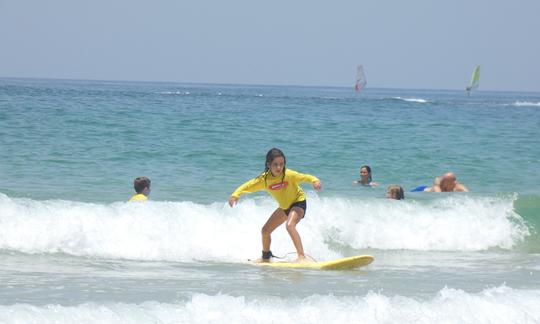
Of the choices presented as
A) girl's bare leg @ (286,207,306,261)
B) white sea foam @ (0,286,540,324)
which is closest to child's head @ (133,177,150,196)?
girl's bare leg @ (286,207,306,261)

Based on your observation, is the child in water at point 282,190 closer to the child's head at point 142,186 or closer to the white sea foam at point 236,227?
the white sea foam at point 236,227

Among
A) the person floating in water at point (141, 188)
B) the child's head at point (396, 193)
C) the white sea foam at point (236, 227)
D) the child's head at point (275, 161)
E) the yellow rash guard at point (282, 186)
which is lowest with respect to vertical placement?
the white sea foam at point (236, 227)

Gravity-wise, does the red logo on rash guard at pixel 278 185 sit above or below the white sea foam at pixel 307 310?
above

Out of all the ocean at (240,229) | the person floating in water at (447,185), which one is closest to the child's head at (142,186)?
the ocean at (240,229)

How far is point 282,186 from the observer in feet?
32.2

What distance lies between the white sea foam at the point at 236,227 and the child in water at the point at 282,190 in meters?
0.98

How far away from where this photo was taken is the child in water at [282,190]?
31.3 ft

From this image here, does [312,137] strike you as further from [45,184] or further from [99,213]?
[99,213]

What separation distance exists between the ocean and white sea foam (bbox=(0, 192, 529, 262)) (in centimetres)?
3

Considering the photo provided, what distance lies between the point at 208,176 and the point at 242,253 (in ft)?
19.1

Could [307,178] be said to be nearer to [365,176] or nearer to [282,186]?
[282,186]

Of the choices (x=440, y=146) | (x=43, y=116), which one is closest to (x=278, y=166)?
(x=440, y=146)

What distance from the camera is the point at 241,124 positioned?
28062mm

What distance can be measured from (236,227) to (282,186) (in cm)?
240
